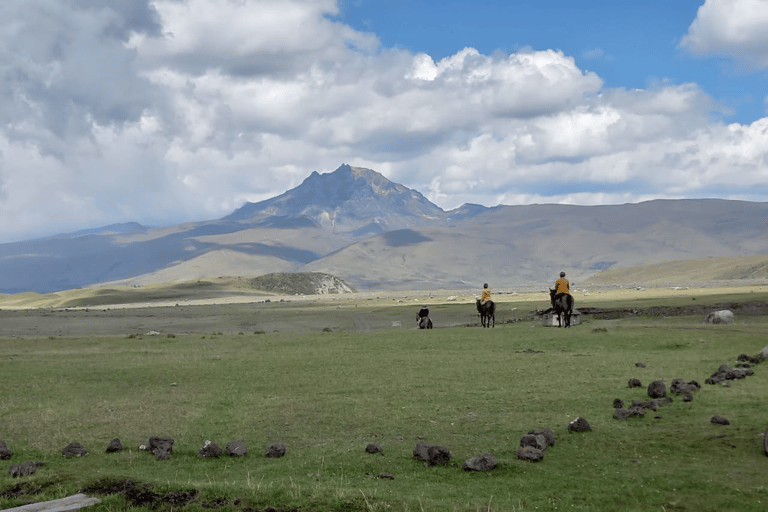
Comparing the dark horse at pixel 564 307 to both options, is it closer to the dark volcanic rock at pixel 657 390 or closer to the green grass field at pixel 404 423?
the green grass field at pixel 404 423

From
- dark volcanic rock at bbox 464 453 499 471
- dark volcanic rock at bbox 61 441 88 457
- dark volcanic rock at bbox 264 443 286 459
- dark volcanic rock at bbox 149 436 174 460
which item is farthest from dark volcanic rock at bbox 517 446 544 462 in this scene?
dark volcanic rock at bbox 61 441 88 457

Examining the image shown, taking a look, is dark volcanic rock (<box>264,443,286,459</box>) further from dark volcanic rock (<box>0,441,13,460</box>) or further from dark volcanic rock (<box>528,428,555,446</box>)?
dark volcanic rock (<box>0,441,13,460</box>)

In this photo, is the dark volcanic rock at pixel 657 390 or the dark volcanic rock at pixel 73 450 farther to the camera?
the dark volcanic rock at pixel 657 390

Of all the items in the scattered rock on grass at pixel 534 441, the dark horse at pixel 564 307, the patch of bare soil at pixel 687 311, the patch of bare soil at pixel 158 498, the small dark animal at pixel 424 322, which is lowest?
the patch of bare soil at pixel 158 498

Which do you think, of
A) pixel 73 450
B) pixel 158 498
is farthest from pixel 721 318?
pixel 158 498

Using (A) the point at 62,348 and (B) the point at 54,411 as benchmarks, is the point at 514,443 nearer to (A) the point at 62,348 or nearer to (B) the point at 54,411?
(B) the point at 54,411

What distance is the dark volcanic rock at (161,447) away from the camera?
13.7m

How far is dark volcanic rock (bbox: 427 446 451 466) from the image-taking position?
12578 mm

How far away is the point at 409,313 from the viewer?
68.8 meters

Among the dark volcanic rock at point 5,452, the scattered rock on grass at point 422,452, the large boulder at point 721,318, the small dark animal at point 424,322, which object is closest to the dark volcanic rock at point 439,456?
the scattered rock on grass at point 422,452

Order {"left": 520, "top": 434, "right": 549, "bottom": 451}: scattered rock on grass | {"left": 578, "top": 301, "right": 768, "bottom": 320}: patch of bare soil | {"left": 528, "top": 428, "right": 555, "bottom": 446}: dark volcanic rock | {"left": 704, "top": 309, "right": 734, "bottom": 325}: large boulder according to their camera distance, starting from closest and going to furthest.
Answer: {"left": 520, "top": 434, "right": 549, "bottom": 451}: scattered rock on grass → {"left": 528, "top": 428, "right": 555, "bottom": 446}: dark volcanic rock → {"left": 704, "top": 309, "right": 734, "bottom": 325}: large boulder → {"left": 578, "top": 301, "right": 768, "bottom": 320}: patch of bare soil

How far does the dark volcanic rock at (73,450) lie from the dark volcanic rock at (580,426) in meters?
10.0

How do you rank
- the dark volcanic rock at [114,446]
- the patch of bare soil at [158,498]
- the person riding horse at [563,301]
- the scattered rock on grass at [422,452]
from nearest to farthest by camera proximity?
the patch of bare soil at [158,498]
the scattered rock on grass at [422,452]
the dark volcanic rock at [114,446]
the person riding horse at [563,301]

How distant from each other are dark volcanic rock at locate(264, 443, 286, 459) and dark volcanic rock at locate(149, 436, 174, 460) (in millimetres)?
1964
